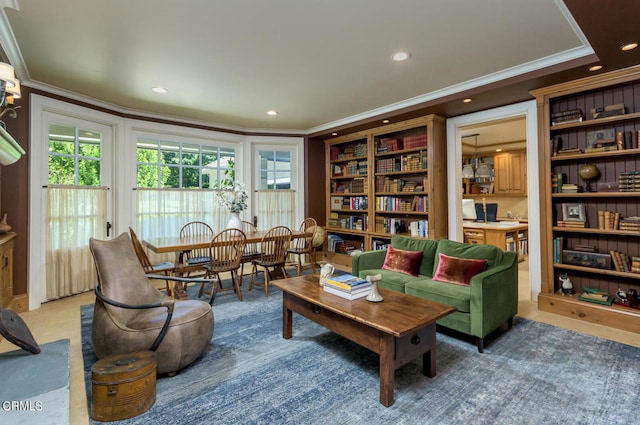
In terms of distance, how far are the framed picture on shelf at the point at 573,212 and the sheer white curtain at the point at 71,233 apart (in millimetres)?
5745

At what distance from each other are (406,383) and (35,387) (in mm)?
2075

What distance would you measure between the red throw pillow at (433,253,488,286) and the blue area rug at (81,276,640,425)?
1.72 ft

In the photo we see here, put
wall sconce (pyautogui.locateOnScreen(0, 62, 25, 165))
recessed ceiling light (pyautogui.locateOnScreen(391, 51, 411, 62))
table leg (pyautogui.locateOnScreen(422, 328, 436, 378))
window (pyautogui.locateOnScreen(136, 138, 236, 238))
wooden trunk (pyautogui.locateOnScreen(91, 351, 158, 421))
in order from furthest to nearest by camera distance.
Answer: window (pyautogui.locateOnScreen(136, 138, 236, 238)), recessed ceiling light (pyautogui.locateOnScreen(391, 51, 411, 62)), table leg (pyautogui.locateOnScreen(422, 328, 436, 378)), wall sconce (pyautogui.locateOnScreen(0, 62, 25, 165)), wooden trunk (pyautogui.locateOnScreen(91, 351, 158, 421))

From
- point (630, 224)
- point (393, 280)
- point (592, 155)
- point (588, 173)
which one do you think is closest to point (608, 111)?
point (592, 155)

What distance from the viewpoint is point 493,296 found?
8.66 feet

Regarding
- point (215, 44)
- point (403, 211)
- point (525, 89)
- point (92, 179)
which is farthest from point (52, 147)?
point (525, 89)

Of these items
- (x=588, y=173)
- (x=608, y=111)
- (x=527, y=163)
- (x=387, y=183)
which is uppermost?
(x=608, y=111)

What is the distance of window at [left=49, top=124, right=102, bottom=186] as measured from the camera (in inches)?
155

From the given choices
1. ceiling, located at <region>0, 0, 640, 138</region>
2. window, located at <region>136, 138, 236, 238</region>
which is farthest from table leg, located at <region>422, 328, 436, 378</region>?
window, located at <region>136, 138, 236, 238</region>

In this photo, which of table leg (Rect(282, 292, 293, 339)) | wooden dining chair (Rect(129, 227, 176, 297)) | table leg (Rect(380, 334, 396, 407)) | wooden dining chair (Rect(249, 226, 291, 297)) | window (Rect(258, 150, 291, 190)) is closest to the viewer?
table leg (Rect(380, 334, 396, 407))

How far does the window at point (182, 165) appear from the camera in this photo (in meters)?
4.89

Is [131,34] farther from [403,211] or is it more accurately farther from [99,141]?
[403,211]

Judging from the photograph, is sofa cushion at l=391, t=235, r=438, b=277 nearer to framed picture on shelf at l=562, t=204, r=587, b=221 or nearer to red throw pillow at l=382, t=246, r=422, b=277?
red throw pillow at l=382, t=246, r=422, b=277

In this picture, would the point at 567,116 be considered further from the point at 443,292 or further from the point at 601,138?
the point at 443,292
